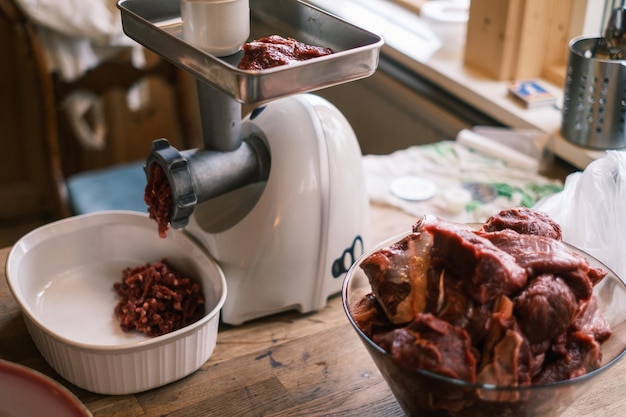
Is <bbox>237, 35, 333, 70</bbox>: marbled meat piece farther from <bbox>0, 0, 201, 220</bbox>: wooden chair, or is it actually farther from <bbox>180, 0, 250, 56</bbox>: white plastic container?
<bbox>0, 0, 201, 220</bbox>: wooden chair

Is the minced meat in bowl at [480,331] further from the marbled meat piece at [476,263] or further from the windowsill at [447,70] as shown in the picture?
the windowsill at [447,70]

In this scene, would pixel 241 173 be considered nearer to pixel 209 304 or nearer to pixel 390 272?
pixel 209 304

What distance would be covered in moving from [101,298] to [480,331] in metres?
0.53

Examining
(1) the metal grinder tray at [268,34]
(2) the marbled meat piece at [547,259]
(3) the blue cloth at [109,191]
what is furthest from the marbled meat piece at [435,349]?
(3) the blue cloth at [109,191]

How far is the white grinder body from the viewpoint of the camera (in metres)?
0.99

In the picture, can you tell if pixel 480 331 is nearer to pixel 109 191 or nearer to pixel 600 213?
pixel 600 213

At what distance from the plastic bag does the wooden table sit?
0.16 metres

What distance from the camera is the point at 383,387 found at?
0.93 m

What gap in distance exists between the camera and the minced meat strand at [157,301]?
0.96 metres

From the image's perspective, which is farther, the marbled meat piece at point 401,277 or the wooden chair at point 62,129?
the wooden chair at point 62,129

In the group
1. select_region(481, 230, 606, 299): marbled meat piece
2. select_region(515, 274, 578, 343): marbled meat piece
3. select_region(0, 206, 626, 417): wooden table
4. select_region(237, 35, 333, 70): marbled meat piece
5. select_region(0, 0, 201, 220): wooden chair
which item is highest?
select_region(237, 35, 333, 70): marbled meat piece

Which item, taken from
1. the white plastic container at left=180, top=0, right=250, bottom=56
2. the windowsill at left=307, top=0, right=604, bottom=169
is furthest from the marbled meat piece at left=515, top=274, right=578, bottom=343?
the windowsill at left=307, top=0, right=604, bottom=169

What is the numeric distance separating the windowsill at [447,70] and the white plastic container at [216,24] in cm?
74

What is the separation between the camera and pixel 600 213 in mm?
1058
